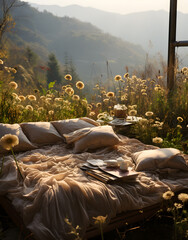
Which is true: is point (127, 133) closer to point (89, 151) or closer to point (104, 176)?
point (89, 151)

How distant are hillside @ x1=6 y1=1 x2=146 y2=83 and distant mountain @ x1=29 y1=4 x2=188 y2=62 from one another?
949 millimetres

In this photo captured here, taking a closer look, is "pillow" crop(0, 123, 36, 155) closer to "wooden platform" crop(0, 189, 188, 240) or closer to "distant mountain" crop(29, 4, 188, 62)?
"wooden platform" crop(0, 189, 188, 240)

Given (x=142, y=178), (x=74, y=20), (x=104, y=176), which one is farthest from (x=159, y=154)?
(x=74, y=20)

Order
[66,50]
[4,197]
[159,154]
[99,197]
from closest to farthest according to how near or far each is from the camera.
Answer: [99,197] < [4,197] < [159,154] < [66,50]

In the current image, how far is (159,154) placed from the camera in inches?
104

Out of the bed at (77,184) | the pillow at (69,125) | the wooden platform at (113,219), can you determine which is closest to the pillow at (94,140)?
the bed at (77,184)

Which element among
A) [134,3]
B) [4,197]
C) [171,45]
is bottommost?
[4,197]

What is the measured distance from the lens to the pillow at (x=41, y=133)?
3.42 m

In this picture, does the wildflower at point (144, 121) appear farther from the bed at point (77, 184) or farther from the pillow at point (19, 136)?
the pillow at point (19, 136)

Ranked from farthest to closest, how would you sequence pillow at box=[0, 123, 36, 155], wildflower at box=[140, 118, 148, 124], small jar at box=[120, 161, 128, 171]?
1. wildflower at box=[140, 118, 148, 124]
2. pillow at box=[0, 123, 36, 155]
3. small jar at box=[120, 161, 128, 171]

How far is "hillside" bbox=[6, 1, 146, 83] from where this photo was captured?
2522 centimetres

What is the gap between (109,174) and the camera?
2.28 meters

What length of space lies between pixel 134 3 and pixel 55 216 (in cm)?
686

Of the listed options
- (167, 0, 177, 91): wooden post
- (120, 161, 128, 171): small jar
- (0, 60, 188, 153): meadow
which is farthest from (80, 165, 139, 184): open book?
(167, 0, 177, 91): wooden post
